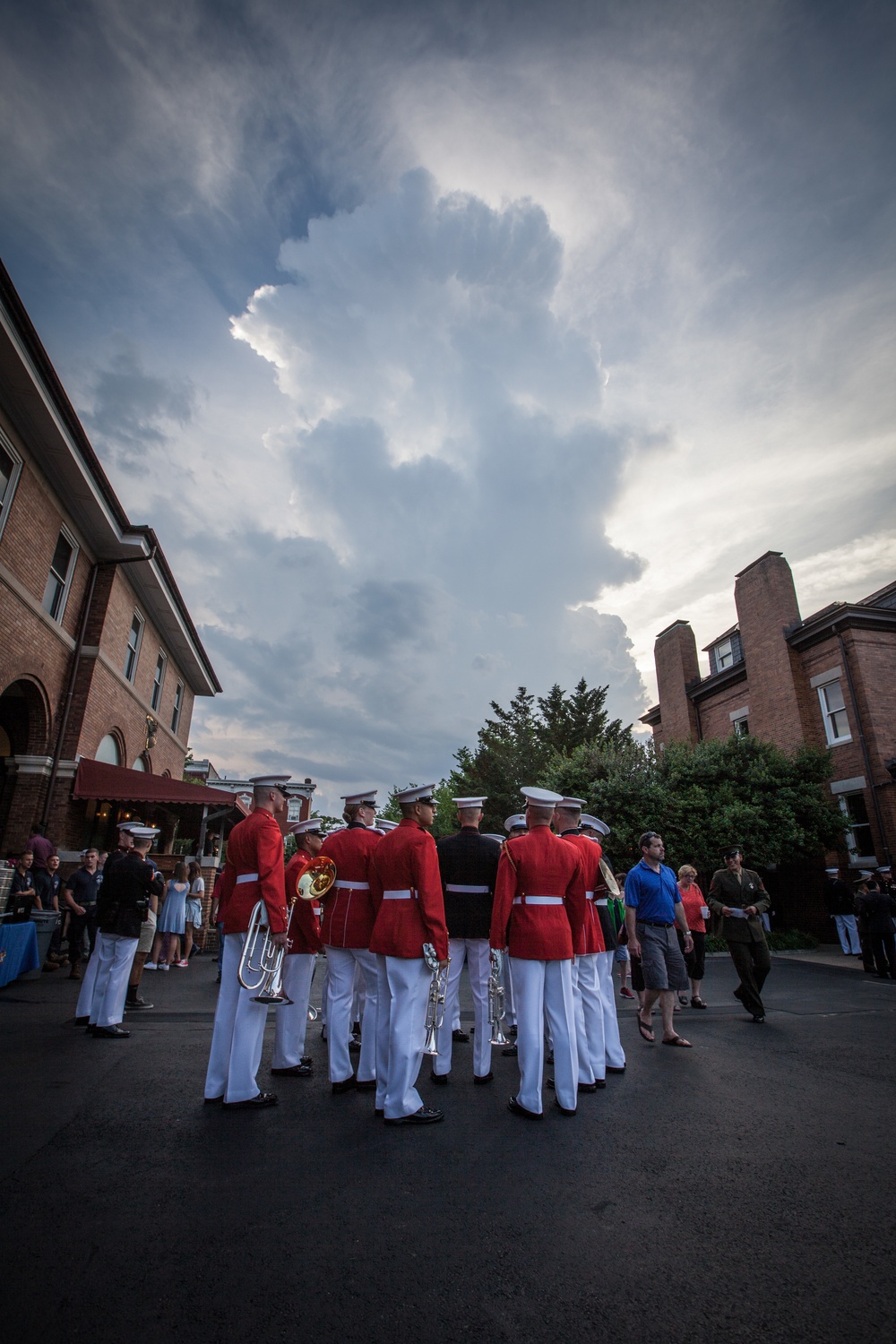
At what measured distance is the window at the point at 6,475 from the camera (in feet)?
40.4

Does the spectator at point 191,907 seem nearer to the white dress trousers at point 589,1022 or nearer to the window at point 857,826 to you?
the white dress trousers at point 589,1022

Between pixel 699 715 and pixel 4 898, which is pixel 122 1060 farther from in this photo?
pixel 699 715

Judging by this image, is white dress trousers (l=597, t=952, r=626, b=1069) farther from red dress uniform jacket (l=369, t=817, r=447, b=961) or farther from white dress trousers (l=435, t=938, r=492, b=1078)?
red dress uniform jacket (l=369, t=817, r=447, b=961)

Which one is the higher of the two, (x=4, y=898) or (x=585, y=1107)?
(x=4, y=898)

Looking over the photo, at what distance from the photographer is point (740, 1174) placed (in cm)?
344

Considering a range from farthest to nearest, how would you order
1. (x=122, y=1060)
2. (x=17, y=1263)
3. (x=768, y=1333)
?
(x=122, y=1060)
(x=17, y=1263)
(x=768, y=1333)

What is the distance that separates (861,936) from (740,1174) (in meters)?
12.3

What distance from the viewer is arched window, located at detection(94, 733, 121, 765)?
16.5 metres

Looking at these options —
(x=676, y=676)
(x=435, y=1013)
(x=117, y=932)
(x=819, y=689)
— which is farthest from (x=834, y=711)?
(x=117, y=932)

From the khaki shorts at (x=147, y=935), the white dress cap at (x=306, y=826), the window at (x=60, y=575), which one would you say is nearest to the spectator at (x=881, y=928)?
the white dress cap at (x=306, y=826)

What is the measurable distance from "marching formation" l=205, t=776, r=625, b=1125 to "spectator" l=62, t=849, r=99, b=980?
21.5ft

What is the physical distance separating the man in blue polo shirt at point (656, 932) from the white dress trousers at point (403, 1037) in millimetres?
2999

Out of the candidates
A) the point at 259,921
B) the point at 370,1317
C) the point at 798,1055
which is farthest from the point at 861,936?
the point at 370,1317

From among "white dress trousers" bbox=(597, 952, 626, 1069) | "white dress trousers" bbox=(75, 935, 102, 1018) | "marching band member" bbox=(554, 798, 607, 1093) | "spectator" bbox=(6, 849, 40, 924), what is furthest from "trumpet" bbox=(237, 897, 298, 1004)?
"spectator" bbox=(6, 849, 40, 924)
